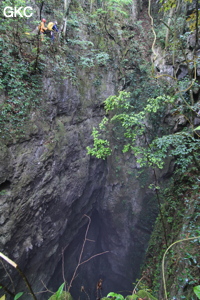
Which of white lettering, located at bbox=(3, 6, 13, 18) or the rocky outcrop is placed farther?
the rocky outcrop

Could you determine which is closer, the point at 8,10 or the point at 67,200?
the point at 8,10

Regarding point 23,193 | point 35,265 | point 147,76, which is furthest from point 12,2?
point 35,265

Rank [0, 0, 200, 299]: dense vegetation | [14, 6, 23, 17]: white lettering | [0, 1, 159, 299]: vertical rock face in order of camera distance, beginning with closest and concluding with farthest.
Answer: [0, 0, 200, 299]: dense vegetation
[14, 6, 23, 17]: white lettering
[0, 1, 159, 299]: vertical rock face

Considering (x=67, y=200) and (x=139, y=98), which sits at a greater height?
(x=139, y=98)

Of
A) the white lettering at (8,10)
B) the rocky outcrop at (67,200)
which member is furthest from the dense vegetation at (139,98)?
the rocky outcrop at (67,200)

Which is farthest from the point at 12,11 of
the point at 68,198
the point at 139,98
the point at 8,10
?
the point at 68,198

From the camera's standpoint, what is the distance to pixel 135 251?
33.3 feet

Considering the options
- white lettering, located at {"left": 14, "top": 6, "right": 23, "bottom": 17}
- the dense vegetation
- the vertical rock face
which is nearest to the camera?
the dense vegetation

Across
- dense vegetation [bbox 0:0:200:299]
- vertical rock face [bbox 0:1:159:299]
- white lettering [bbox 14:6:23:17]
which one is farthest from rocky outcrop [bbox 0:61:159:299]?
white lettering [bbox 14:6:23:17]

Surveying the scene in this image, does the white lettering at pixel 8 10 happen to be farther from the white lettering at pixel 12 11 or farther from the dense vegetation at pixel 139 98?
the dense vegetation at pixel 139 98

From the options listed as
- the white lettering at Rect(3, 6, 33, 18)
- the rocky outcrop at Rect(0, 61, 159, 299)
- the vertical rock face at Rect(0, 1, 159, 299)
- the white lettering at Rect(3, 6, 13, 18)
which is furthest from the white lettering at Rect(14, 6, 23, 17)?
the rocky outcrop at Rect(0, 61, 159, 299)

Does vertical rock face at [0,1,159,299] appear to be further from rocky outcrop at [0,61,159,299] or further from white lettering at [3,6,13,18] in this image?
white lettering at [3,6,13,18]

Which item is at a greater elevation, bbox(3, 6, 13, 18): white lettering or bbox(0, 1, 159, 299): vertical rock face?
bbox(3, 6, 13, 18): white lettering

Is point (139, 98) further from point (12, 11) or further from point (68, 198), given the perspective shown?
point (12, 11)
